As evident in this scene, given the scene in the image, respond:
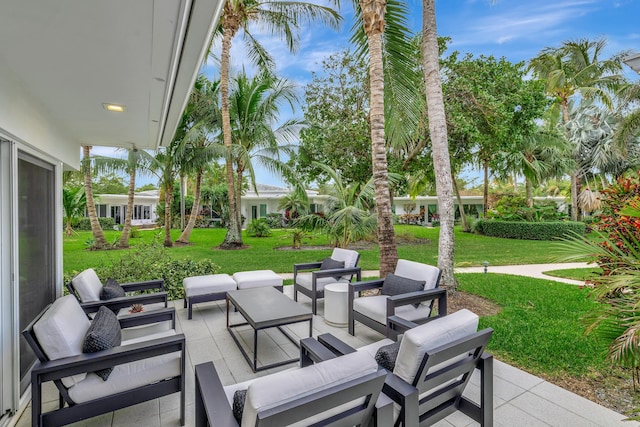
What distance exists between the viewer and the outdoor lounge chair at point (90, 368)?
2256 millimetres

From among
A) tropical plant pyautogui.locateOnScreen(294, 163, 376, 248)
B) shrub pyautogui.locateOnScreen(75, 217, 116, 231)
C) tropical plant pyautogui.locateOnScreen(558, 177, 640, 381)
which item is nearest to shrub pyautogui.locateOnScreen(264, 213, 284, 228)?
shrub pyautogui.locateOnScreen(75, 217, 116, 231)

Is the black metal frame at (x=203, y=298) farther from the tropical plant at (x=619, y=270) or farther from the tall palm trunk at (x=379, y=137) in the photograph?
the tropical plant at (x=619, y=270)

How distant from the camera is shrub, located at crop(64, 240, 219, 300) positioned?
19.5ft

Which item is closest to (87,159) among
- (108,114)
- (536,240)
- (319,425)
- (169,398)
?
(108,114)

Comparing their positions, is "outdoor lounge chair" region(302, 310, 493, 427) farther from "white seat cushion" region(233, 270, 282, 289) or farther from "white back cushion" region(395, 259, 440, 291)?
"white seat cushion" region(233, 270, 282, 289)

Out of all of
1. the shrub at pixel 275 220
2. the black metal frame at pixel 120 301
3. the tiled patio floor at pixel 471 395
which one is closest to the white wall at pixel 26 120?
the black metal frame at pixel 120 301

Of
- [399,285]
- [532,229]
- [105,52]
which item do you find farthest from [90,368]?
[532,229]

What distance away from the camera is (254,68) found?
13.4m

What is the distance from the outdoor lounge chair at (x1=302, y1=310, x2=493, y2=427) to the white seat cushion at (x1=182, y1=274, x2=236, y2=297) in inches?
118

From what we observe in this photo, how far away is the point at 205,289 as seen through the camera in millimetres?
5125

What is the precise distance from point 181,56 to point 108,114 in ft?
7.19

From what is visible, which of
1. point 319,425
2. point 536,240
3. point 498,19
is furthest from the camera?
point 536,240

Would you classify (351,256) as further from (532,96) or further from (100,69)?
(532,96)

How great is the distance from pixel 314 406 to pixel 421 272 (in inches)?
131
